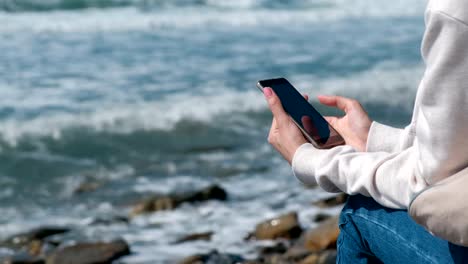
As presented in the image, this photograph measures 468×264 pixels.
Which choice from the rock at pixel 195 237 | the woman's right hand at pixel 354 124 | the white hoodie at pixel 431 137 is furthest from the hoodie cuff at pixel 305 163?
the rock at pixel 195 237

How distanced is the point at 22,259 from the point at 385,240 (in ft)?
11.2

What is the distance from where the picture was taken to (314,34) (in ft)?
51.8

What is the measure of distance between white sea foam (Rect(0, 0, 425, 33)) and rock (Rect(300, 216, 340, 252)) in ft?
38.9

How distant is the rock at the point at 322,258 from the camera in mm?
4266

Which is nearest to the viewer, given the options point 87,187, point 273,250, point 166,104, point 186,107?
point 273,250

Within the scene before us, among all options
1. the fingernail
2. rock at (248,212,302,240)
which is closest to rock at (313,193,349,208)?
rock at (248,212,302,240)

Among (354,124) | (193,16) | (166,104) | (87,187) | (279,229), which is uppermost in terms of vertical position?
(354,124)

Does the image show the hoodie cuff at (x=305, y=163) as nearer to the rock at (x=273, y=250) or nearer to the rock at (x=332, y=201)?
the rock at (x=273, y=250)

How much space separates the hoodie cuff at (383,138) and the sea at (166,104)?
2.60 meters

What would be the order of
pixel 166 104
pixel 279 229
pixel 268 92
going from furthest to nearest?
pixel 166 104
pixel 279 229
pixel 268 92

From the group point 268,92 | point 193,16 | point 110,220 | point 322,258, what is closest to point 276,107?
point 268,92

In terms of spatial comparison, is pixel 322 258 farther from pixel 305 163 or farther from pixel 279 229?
pixel 305 163

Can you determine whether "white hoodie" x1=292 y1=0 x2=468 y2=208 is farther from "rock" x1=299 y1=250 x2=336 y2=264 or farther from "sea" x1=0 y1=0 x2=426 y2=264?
"sea" x1=0 y1=0 x2=426 y2=264

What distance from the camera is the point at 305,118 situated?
238 cm
